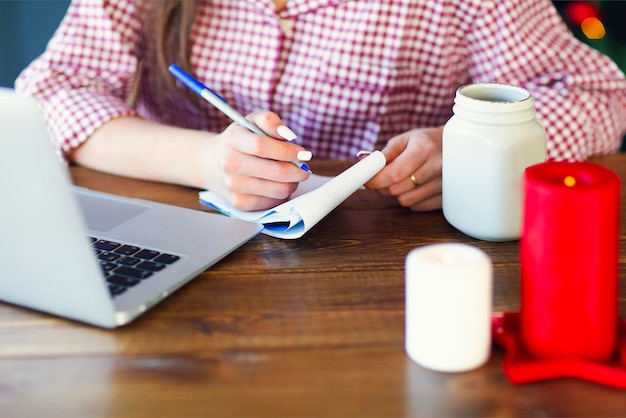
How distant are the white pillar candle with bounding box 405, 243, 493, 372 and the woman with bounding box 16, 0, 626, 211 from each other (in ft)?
1.95

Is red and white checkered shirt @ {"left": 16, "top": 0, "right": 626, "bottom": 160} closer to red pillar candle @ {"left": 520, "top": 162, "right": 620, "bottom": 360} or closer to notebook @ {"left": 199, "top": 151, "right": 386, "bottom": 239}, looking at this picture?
notebook @ {"left": 199, "top": 151, "right": 386, "bottom": 239}

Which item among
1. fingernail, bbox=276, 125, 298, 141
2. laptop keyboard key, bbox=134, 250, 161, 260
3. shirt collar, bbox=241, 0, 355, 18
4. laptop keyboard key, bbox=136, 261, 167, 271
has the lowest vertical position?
laptop keyboard key, bbox=134, 250, 161, 260

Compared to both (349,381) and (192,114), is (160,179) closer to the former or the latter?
(192,114)

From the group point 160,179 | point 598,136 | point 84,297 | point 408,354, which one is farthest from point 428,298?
point 598,136

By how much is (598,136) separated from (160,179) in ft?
2.03

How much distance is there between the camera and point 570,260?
25.7 inches

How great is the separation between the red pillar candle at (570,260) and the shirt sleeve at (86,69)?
2.52ft

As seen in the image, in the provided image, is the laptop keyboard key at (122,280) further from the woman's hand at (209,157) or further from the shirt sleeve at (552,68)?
the shirt sleeve at (552,68)

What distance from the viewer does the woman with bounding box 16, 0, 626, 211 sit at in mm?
1274

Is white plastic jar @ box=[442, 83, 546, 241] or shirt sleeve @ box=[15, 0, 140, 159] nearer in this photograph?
white plastic jar @ box=[442, 83, 546, 241]

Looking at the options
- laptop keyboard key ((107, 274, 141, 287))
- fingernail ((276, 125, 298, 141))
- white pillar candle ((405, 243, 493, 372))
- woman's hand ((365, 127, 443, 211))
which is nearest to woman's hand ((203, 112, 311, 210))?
fingernail ((276, 125, 298, 141))

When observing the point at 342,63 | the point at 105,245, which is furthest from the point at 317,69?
the point at 105,245

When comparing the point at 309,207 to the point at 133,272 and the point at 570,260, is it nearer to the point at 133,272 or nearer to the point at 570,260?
the point at 133,272

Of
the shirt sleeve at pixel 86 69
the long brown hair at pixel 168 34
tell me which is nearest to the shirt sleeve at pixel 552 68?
the long brown hair at pixel 168 34
